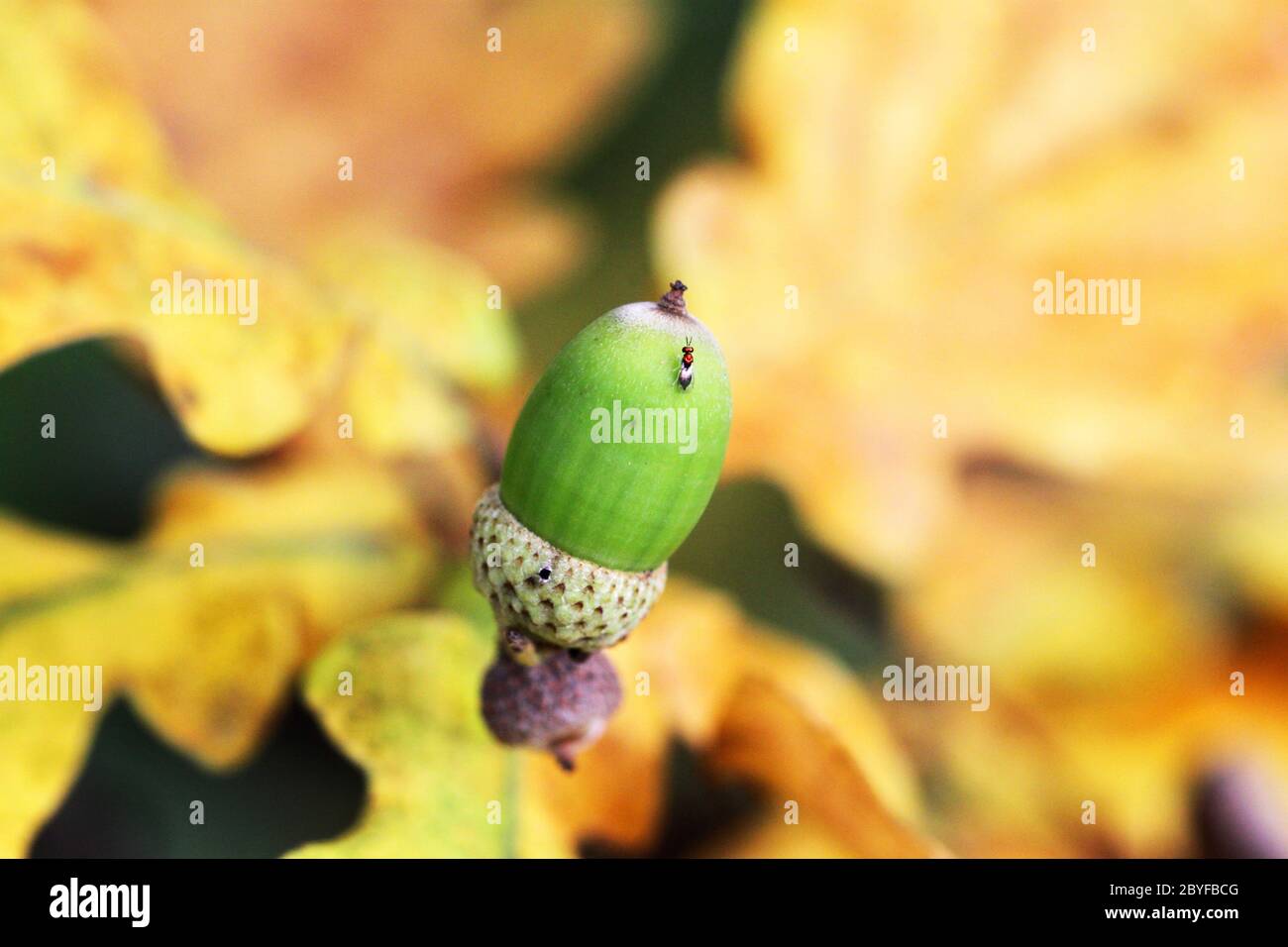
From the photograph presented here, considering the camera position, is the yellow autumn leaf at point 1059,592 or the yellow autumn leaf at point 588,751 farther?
the yellow autumn leaf at point 1059,592

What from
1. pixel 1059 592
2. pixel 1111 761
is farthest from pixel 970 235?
pixel 1111 761

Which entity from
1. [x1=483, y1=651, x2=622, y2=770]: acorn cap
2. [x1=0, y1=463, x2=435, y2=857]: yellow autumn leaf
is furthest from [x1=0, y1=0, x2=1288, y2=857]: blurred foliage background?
[x1=483, y1=651, x2=622, y2=770]: acorn cap

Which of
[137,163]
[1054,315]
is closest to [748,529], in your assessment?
A: [1054,315]

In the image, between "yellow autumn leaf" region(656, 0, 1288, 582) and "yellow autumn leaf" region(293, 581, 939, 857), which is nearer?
"yellow autumn leaf" region(293, 581, 939, 857)
